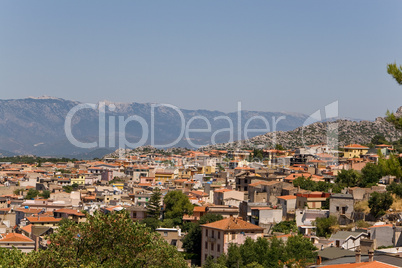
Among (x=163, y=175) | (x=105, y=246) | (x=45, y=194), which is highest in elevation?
(x=163, y=175)

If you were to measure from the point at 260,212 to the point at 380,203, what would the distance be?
30.5 ft

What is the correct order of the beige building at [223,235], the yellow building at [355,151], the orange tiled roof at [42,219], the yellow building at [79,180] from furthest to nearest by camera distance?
the yellow building at [79,180], the yellow building at [355,151], the orange tiled roof at [42,219], the beige building at [223,235]

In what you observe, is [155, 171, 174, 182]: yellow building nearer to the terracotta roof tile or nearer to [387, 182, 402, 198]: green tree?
the terracotta roof tile

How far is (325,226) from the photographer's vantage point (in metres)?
46.3

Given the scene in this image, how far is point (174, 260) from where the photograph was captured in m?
26.9

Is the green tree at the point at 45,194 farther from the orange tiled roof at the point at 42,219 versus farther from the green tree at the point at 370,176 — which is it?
the green tree at the point at 370,176

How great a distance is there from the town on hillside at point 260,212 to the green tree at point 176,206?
0.09 meters

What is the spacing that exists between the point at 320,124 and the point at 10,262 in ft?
486

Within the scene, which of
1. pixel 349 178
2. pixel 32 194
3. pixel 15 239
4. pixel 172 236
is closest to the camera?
pixel 15 239

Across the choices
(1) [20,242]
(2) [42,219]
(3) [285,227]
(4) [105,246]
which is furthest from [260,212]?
(4) [105,246]

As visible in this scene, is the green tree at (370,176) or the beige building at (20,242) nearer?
the beige building at (20,242)

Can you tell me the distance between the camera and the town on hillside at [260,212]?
39.1 meters

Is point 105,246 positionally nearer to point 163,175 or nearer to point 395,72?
point 395,72

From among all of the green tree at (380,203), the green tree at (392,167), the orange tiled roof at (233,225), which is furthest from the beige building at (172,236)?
the green tree at (392,167)
